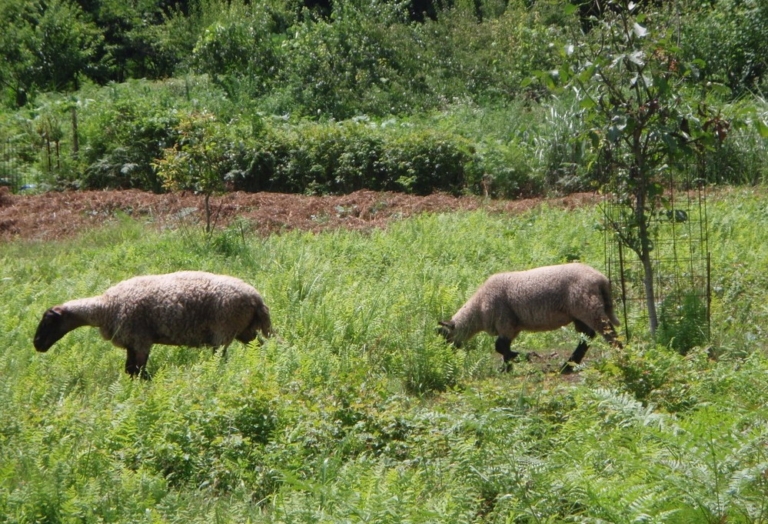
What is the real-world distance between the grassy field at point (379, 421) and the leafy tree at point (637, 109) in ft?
4.86

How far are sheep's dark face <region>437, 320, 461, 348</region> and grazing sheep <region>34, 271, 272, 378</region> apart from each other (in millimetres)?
1861

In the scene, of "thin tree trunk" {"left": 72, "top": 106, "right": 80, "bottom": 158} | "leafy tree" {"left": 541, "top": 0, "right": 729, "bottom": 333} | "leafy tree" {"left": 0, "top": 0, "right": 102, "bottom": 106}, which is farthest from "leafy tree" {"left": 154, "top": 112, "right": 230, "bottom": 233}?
"leafy tree" {"left": 0, "top": 0, "right": 102, "bottom": 106}

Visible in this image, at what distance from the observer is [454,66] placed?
29781mm

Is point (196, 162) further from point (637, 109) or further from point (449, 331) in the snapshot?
point (637, 109)

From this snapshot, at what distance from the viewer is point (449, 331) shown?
11.1 metres

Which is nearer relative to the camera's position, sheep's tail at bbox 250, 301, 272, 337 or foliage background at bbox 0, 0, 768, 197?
sheep's tail at bbox 250, 301, 272, 337

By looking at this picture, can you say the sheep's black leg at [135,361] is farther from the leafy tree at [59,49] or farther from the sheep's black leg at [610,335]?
the leafy tree at [59,49]

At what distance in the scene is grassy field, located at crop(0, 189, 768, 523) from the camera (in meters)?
5.94

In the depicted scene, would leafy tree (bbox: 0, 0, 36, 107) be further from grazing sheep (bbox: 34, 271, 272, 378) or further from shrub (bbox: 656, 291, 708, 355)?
shrub (bbox: 656, 291, 708, 355)

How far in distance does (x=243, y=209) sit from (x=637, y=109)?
1038 cm

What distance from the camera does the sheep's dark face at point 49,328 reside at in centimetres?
1055

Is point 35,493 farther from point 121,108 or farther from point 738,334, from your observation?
point 121,108

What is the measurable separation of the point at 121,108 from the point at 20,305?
38.5 ft

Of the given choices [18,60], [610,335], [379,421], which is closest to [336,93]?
[18,60]
